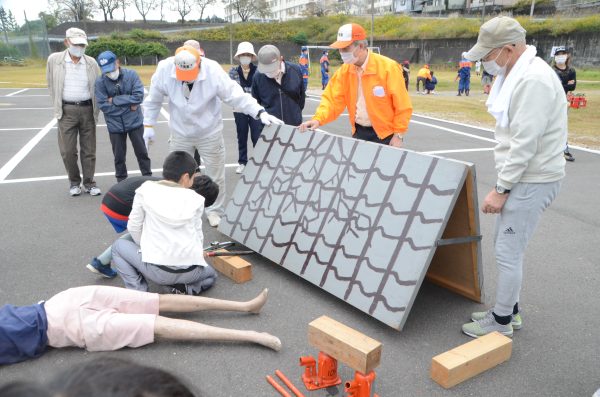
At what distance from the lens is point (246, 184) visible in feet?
15.7

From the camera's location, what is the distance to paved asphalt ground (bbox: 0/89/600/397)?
9.13 ft

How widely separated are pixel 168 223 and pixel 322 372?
150 cm

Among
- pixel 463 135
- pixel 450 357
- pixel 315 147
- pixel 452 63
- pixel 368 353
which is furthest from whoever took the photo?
pixel 452 63

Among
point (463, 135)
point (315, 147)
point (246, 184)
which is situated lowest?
point (463, 135)

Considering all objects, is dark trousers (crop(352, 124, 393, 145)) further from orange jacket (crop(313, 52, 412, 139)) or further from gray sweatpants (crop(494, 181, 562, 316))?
gray sweatpants (crop(494, 181, 562, 316))

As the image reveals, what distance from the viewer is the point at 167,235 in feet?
11.1

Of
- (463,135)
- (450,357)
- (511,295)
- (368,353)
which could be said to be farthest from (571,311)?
(463,135)

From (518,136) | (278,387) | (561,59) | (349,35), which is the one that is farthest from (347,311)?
(561,59)

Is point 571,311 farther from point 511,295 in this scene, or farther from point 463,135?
point 463,135

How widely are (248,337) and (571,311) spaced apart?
2.39 metres

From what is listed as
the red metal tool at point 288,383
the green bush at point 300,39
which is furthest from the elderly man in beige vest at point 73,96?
the green bush at point 300,39

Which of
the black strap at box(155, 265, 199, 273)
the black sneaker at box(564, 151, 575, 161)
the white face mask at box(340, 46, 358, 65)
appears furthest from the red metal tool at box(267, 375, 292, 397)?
the black sneaker at box(564, 151, 575, 161)

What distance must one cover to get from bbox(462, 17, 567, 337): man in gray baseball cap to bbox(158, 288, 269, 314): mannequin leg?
1654 mm

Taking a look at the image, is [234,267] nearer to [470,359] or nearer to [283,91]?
[470,359]
